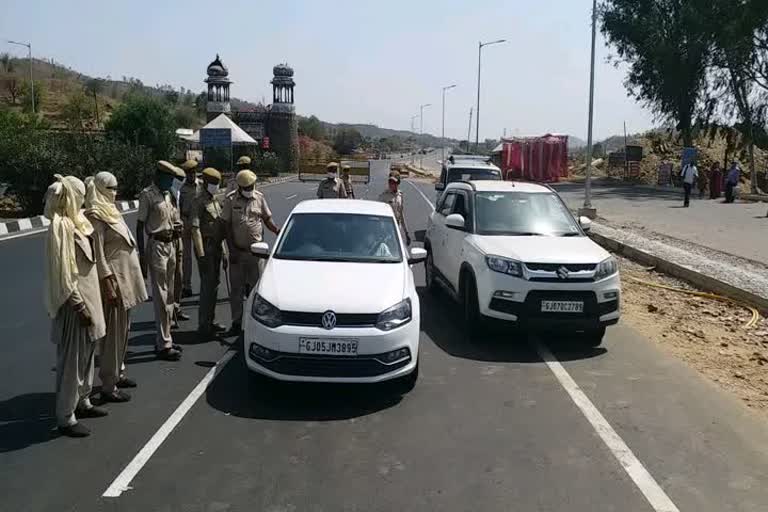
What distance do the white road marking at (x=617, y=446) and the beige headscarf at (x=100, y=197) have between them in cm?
411

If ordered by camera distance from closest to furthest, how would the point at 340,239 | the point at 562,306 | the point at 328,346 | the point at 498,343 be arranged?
the point at 328,346 < the point at 340,239 < the point at 562,306 < the point at 498,343

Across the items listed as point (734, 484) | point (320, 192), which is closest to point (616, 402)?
point (734, 484)

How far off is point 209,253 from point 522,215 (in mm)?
3808

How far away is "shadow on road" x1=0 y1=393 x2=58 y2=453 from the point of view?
4.98 metres

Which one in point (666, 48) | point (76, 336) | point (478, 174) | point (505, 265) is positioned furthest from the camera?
point (666, 48)

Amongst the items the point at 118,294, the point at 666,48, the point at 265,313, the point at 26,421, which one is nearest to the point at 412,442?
the point at 265,313

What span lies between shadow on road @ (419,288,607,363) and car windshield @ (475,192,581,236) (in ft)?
4.00

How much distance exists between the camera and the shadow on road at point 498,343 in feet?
24.6

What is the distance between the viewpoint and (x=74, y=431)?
507 centimetres

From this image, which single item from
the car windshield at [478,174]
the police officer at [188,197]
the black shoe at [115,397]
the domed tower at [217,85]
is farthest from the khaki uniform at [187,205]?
the domed tower at [217,85]

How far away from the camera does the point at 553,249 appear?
781 centimetres

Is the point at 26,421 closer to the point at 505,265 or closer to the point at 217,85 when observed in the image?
the point at 505,265

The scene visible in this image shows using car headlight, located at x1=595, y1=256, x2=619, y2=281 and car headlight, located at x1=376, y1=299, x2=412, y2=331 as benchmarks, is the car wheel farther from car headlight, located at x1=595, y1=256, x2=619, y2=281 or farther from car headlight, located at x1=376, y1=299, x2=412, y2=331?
car headlight, located at x1=376, y1=299, x2=412, y2=331

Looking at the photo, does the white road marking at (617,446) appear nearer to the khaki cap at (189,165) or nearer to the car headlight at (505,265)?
the car headlight at (505,265)
